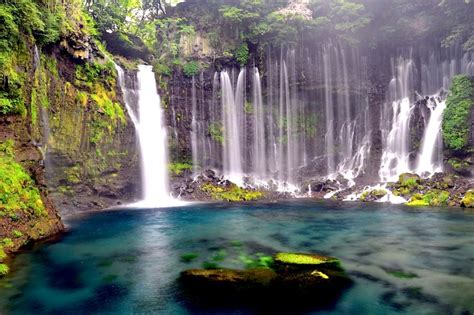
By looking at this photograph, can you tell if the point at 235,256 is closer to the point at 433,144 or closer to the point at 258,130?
the point at 433,144

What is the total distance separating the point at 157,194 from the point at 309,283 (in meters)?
23.4

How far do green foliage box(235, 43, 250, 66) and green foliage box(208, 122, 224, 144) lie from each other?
707 centimetres

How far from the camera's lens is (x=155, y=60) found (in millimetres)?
36188

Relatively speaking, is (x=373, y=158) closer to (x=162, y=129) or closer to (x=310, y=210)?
(x=310, y=210)

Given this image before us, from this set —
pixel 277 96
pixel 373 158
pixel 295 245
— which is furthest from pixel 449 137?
pixel 295 245

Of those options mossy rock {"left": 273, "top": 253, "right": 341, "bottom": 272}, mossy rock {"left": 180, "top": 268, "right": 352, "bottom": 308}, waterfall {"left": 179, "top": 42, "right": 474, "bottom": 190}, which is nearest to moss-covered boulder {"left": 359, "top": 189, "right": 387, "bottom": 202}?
waterfall {"left": 179, "top": 42, "right": 474, "bottom": 190}

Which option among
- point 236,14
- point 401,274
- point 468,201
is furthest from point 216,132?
point 401,274

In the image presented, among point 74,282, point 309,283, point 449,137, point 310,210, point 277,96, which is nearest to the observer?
point 309,283

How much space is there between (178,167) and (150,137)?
154 inches

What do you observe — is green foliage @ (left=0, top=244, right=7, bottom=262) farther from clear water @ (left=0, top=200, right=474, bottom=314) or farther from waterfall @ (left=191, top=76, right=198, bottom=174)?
waterfall @ (left=191, top=76, right=198, bottom=174)

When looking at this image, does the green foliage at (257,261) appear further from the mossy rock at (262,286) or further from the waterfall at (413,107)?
the waterfall at (413,107)

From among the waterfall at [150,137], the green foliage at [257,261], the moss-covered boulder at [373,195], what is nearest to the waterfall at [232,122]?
the waterfall at [150,137]

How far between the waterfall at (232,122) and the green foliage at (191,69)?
2.69m

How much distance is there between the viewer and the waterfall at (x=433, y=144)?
3123 centimetres
